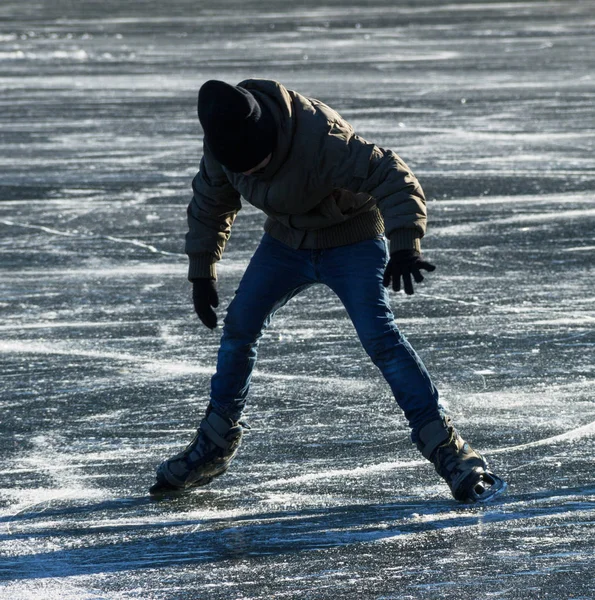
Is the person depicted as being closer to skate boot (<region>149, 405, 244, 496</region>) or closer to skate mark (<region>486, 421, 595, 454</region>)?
skate boot (<region>149, 405, 244, 496</region>)

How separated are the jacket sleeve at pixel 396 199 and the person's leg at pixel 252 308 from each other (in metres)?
0.41

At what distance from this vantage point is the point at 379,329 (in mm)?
4691

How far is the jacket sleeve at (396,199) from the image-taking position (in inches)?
175

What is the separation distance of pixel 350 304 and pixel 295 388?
1.59 metres

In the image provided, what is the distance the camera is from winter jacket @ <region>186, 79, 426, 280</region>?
446cm

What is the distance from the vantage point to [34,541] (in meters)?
4.59

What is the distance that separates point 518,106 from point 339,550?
514 inches

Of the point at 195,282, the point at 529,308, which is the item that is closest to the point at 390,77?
the point at 529,308

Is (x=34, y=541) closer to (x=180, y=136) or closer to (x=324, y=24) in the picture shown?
(x=180, y=136)

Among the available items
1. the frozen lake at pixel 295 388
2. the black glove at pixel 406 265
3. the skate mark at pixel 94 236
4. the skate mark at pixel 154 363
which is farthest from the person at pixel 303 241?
the skate mark at pixel 94 236

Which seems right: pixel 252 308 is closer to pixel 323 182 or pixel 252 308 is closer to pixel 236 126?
pixel 323 182

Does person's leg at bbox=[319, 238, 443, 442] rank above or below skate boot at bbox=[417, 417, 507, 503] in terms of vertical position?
above

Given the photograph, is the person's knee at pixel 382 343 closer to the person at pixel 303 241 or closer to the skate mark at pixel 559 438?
the person at pixel 303 241

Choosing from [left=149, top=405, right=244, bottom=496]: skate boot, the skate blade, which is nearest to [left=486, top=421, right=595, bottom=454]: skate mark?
the skate blade
